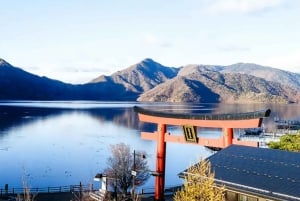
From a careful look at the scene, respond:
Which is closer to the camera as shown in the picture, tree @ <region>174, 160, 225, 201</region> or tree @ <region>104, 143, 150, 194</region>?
tree @ <region>174, 160, 225, 201</region>

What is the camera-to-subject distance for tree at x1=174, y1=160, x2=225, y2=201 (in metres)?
18.5

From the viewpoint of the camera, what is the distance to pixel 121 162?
4384cm

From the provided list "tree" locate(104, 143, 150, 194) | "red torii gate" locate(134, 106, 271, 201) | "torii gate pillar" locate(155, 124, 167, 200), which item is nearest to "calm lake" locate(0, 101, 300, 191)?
"tree" locate(104, 143, 150, 194)

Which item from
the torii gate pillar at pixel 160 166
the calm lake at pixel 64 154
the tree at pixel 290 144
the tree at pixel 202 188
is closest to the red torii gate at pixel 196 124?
the torii gate pillar at pixel 160 166

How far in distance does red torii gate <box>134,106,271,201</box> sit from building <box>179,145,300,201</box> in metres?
4.78

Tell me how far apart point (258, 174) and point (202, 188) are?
287cm

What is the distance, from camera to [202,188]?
61.4 feet

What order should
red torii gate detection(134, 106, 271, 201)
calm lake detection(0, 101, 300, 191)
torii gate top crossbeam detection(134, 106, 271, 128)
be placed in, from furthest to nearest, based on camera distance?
calm lake detection(0, 101, 300, 191) → red torii gate detection(134, 106, 271, 201) → torii gate top crossbeam detection(134, 106, 271, 128)

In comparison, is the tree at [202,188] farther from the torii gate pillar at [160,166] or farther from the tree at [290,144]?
the tree at [290,144]

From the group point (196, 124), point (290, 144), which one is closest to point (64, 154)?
point (196, 124)

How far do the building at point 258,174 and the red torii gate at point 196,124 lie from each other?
478 cm

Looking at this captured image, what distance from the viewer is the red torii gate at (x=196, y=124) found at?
1089 inches

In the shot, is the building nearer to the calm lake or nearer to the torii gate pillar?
the torii gate pillar

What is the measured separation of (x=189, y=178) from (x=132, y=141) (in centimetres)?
6844
